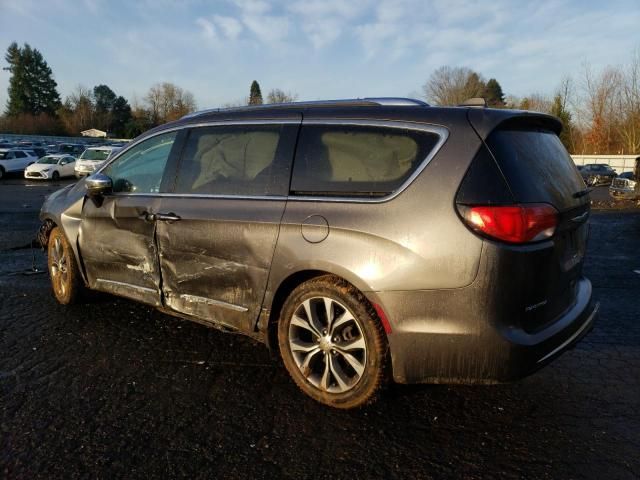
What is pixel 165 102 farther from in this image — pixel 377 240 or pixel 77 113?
pixel 377 240

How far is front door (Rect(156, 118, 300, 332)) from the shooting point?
10.6 ft

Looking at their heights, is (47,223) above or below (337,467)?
above

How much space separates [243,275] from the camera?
3279mm

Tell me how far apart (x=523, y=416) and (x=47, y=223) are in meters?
4.60

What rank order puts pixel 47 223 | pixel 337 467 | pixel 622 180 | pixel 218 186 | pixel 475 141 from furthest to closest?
pixel 622 180 < pixel 47 223 < pixel 218 186 < pixel 475 141 < pixel 337 467

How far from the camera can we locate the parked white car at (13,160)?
29.8m

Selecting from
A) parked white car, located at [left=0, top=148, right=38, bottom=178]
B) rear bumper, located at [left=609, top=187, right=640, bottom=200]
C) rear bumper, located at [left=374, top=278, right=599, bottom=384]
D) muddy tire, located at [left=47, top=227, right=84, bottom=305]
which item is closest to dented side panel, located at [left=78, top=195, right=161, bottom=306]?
muddy tire, located at [left=47, top=227, right=84, bottom=305]

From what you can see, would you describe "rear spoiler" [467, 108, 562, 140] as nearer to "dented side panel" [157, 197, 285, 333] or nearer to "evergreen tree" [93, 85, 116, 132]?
"dented side panel" [157, 197, 285, 333]

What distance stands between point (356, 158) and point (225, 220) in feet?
3.20

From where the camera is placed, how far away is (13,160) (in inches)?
1203

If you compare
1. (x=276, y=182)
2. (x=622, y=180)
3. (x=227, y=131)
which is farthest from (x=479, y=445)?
(x=622, y=180)

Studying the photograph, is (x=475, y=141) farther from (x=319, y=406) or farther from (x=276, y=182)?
(x=319, y=406)

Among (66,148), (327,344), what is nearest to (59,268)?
(327,344)

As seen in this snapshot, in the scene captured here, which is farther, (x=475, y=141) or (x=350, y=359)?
(x=350, y=359)
